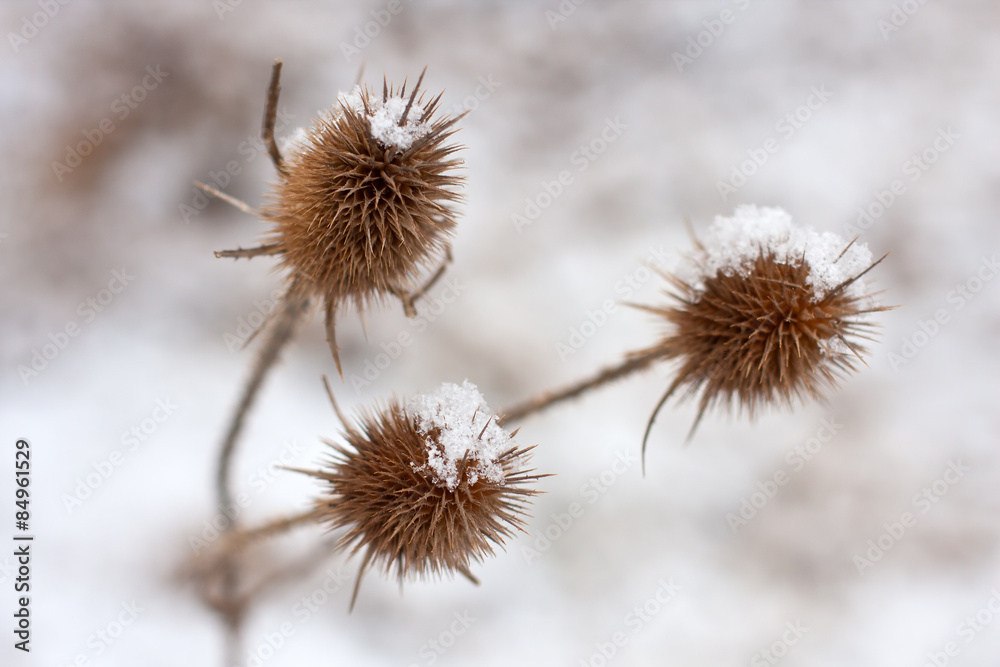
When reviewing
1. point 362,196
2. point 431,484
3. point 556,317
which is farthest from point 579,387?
point 556,317

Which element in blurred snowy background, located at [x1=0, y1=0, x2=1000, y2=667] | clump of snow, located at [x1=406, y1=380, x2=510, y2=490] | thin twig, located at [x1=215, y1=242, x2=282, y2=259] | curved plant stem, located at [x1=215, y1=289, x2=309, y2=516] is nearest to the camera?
clump of snow, located at [x1=406, y1=380, x2=510, y2=490]

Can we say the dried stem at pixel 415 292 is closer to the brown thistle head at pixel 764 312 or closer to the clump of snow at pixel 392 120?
the clump of snow at pixel 392 120

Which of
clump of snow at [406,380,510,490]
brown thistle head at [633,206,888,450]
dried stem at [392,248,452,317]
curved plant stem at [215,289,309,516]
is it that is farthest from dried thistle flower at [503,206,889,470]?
curved plant stem at [215,289,309,516]

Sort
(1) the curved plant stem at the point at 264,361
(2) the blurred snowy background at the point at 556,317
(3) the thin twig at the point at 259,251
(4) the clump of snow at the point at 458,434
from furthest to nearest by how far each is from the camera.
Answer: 1. (2) the blurred snowy background at the point at 556,317
2. (1) the curved plant stem at the point at 264,361
3. (3) the thin twig at the point at 259,251
4. (4) the clump of snow at the point at 458,434

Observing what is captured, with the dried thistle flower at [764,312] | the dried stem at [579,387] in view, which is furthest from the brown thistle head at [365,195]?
the dried thistle flower at [764,312]

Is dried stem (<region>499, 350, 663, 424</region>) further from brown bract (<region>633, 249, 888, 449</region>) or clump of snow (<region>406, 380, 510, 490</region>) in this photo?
clump of snow (<region>406, 380, 510, 490</region>)

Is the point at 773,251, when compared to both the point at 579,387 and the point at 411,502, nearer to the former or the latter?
the point at 579,387

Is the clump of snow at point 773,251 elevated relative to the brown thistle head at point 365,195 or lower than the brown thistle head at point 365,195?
elevated
